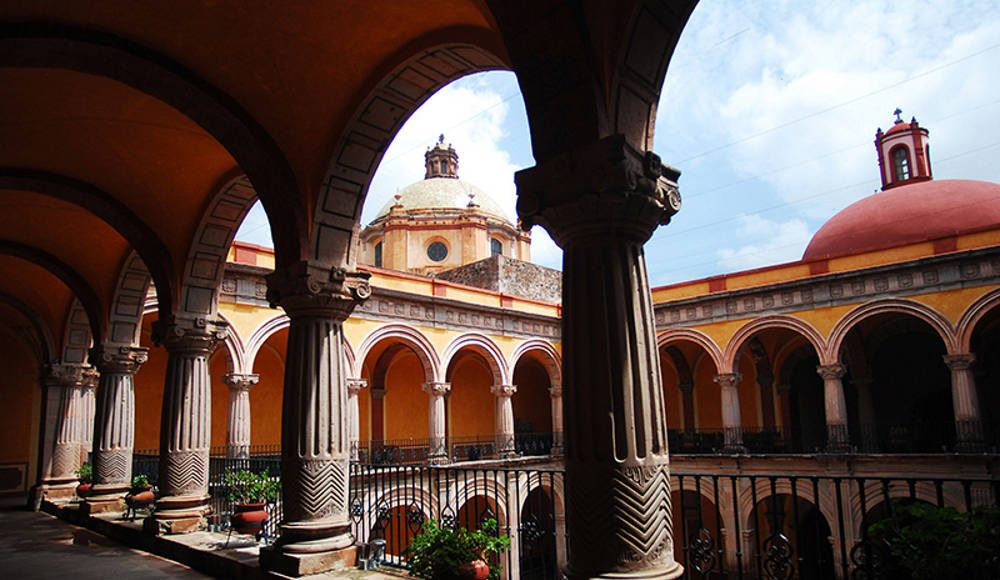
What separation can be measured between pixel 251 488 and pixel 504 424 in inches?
521

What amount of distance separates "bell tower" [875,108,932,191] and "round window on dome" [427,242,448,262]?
16.4m

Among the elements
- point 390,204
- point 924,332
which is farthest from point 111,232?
point 390,204

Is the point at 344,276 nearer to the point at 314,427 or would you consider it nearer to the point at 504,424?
the point at 314,427

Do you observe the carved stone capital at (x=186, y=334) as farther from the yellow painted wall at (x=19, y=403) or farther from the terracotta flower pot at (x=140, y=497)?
the yellow painted wall at (x=19, y=403)

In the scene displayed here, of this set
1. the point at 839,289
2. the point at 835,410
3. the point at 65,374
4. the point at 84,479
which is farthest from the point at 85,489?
the point at 839,289

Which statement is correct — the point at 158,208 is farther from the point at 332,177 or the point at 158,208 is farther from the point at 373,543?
the point at 373,543

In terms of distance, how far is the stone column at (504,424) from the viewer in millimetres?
19109

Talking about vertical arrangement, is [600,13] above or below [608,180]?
above

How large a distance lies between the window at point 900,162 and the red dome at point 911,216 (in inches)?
117

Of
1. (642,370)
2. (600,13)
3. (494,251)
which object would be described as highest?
(494,251)

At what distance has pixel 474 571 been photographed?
4.20 meters

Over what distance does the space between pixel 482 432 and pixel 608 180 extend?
70.3 feet

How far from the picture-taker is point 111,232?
31.9 feet

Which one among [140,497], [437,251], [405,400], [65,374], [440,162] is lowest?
[140,497]
